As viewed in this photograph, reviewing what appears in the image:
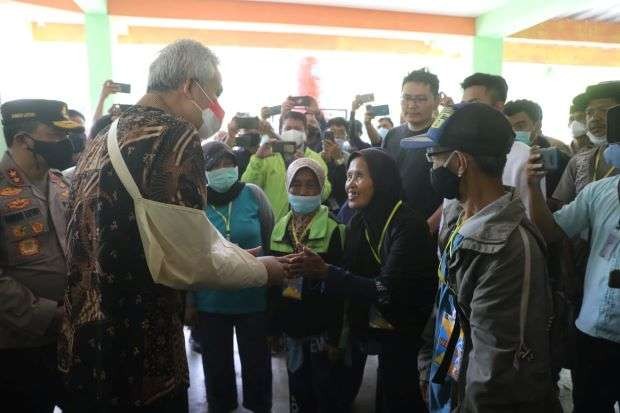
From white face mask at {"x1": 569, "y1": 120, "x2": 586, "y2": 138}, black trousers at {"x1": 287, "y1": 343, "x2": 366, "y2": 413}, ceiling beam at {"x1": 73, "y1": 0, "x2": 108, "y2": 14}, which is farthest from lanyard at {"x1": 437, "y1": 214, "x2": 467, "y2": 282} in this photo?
ceiling beam at {"x1": 73, "y1": 0, "x2": 108, "y2": 14}

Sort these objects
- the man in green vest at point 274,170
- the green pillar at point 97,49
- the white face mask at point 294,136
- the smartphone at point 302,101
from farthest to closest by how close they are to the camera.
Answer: the green pillar at point 97,49
the smartphone at point 302,101
the white face mask at point 294,136
the man in green vest at point 274,170

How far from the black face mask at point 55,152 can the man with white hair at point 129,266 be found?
0.88 meters

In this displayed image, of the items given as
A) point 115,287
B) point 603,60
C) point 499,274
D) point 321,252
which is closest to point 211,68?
point 115,287

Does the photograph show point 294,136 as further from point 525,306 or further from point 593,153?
point 525,306

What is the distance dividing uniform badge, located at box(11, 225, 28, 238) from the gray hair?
0.99 m

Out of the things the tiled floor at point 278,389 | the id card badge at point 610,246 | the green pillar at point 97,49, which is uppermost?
the green pillar at point 97,49

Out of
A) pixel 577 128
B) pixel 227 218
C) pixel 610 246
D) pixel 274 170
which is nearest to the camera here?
pixel 610 246

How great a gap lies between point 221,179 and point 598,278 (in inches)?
76.9

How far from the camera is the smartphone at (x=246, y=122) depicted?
3.98 metres

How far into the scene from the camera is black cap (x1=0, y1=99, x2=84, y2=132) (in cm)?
214

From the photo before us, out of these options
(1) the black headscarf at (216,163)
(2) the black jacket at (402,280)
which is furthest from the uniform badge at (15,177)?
(2) the black jacket at (402,280)

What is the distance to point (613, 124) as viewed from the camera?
1.94 metres

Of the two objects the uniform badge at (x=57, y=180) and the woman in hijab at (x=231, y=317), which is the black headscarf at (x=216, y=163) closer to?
the woman in hijab at (x=231, y=317)

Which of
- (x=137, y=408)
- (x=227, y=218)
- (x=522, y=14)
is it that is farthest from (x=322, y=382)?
(x=522, y=14)
